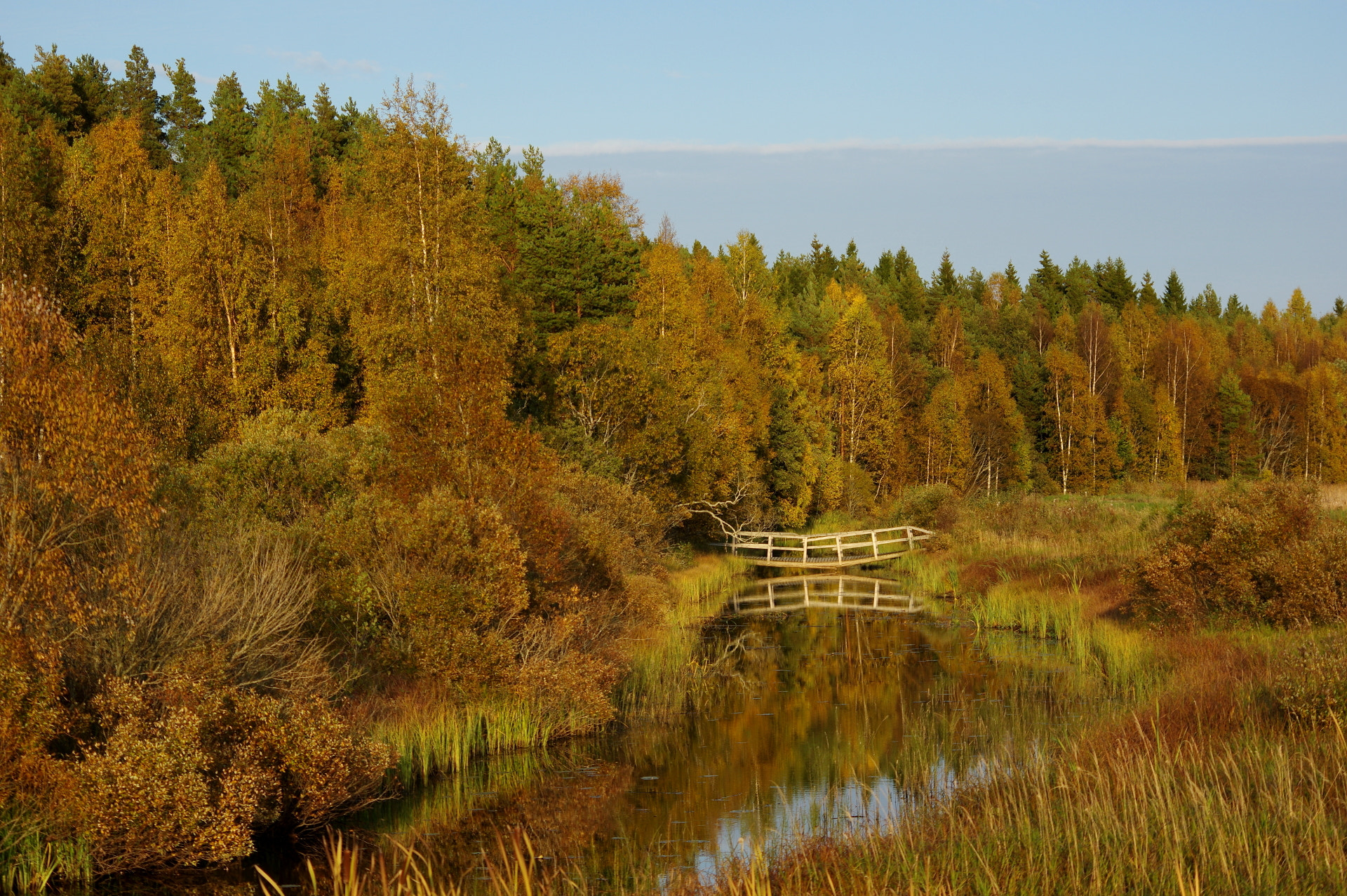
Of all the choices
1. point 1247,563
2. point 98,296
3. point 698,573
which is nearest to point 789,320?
point 698,573

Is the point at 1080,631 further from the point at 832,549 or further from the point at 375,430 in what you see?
the point at 832,549

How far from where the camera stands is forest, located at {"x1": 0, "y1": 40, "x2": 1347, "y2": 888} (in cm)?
1145

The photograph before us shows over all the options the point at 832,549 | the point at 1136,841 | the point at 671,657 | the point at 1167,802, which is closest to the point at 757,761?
the point at 671,657

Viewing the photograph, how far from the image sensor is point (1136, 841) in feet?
25.5

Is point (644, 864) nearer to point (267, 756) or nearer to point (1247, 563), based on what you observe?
point (267, 756)

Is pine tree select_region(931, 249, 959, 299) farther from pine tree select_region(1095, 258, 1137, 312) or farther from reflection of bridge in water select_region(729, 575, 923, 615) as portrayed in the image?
reflection of bridge in water select_region(729, 575, 923, 615)

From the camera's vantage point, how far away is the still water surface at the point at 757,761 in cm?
1242

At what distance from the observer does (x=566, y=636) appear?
17.7 meters

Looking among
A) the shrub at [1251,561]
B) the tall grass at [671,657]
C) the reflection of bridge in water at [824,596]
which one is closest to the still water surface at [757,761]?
the tall grass at [671,657]

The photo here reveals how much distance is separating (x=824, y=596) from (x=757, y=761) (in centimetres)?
2105

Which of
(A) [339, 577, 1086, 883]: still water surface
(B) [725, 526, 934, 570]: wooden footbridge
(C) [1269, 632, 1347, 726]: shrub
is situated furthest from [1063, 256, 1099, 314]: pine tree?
(C) [1269, 632, 1347, 726]: shrub

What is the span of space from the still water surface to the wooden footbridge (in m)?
18.1

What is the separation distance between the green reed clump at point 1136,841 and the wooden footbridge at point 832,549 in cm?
3172

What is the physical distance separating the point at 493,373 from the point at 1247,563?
42.6 feet
